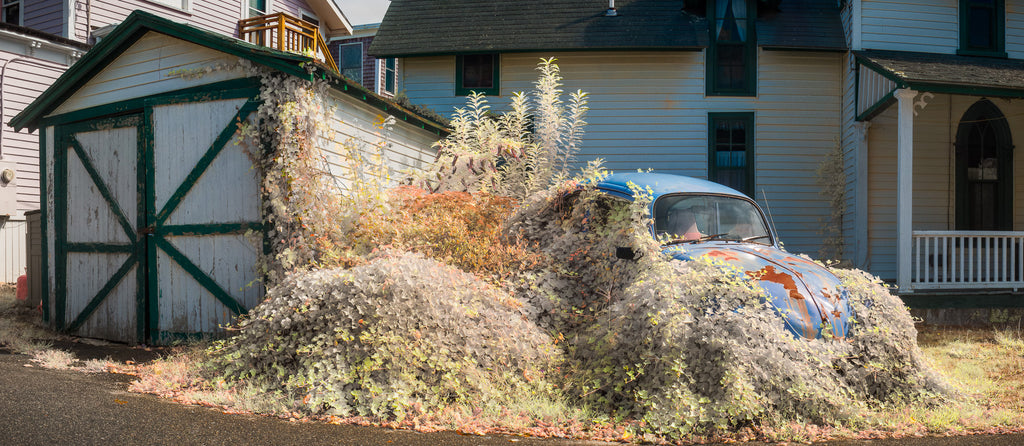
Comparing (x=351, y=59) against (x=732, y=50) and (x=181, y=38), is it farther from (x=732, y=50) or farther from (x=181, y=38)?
(x=181, y=38)

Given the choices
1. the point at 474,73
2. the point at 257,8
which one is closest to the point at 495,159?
the point at 474,73

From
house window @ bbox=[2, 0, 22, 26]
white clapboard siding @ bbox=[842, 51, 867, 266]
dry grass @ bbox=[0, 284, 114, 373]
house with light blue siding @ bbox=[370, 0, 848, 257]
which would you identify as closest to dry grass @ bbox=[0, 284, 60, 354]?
dry grass @ bbox=[0, 284, 114, 373]

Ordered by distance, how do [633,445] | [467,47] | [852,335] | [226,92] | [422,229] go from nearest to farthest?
[633,445] → [852,335] → [422,229] → [226,92] → [467,47]

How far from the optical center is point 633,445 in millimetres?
4836

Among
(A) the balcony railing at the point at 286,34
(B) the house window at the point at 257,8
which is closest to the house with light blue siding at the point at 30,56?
(A) the balcony railing at the point at 286,34

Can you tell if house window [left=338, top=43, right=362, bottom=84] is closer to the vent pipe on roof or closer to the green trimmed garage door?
the vent pipe on roof

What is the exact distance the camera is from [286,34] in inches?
695

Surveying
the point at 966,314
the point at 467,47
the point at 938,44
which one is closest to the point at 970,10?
the point at 938,44

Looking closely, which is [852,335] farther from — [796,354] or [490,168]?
[490,168]

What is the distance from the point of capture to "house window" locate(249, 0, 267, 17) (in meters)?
21.0

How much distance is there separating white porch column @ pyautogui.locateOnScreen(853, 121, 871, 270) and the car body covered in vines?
22.2ft

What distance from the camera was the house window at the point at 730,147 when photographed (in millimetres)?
14234

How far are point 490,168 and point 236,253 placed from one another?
3446mm

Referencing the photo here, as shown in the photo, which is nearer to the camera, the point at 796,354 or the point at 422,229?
the point at 796,354
